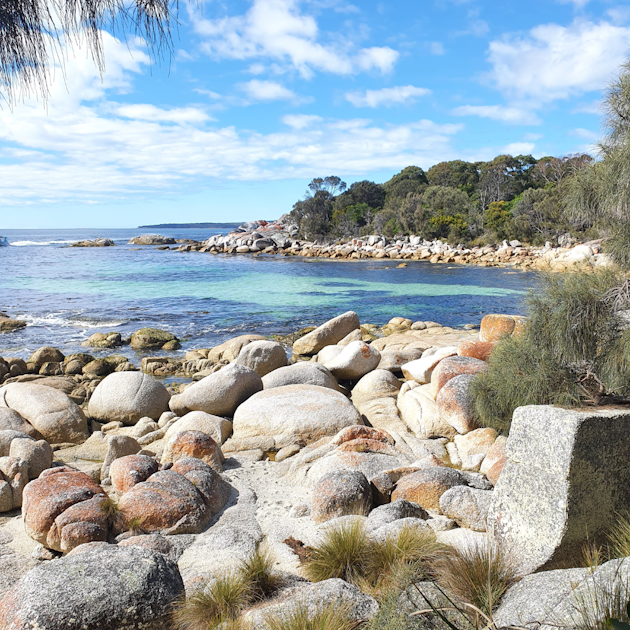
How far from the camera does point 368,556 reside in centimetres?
406

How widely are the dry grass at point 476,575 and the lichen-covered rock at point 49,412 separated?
8.16 m

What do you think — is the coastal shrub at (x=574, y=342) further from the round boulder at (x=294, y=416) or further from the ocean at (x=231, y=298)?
the ocean at (x=231, y=298)

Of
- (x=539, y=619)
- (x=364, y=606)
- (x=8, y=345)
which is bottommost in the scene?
(x=8, y=345)

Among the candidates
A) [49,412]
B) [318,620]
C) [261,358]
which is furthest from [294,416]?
[318,620]

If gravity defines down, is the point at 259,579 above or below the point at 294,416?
above

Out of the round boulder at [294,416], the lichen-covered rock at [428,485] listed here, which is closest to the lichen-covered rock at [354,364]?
the round boulder at [294,416]

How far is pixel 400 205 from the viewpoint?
70812 millimetres

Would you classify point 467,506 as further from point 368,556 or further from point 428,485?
point 368,556

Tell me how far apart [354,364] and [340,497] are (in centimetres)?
721

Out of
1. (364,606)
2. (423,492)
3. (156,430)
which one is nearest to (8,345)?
(156,430)

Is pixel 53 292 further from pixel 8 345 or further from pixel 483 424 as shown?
pixel 483 424

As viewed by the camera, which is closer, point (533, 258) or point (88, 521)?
point (88, 521)

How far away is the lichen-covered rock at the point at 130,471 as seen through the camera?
6.48 m

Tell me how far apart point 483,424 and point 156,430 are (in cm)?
615
